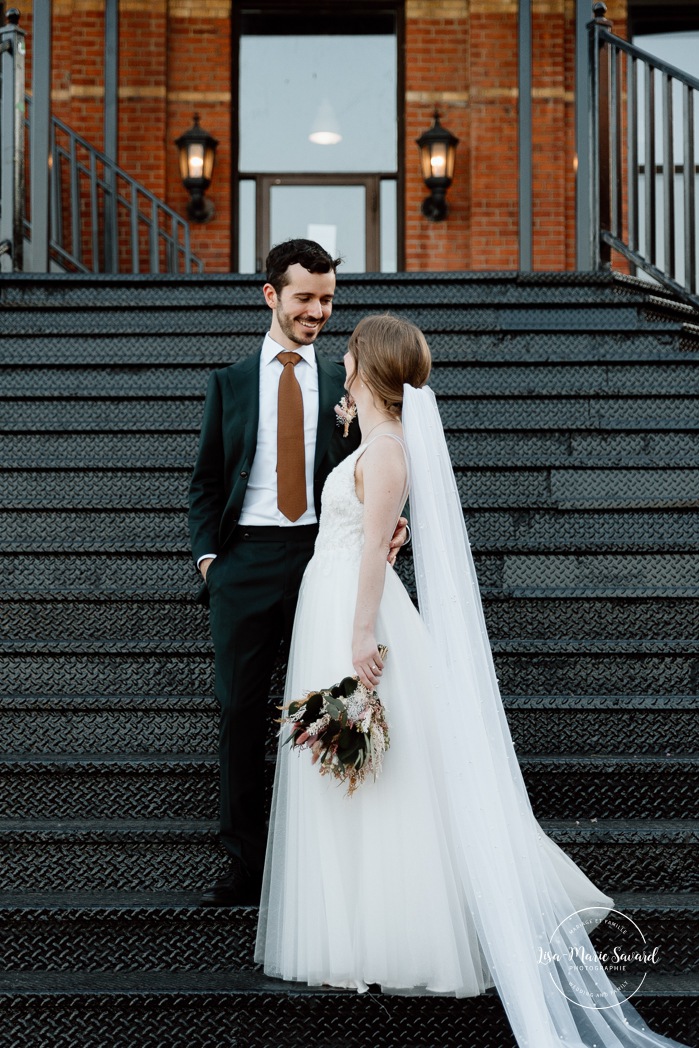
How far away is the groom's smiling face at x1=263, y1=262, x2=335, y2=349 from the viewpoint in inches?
112

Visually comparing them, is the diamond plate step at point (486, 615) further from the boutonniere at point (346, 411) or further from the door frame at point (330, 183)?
the door frame at point (330, 183)

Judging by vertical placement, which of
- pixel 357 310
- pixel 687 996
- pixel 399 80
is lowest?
pixel 687 996

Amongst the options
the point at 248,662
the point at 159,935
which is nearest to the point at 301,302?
the point at 248,662

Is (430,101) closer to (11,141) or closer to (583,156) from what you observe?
(583,156)

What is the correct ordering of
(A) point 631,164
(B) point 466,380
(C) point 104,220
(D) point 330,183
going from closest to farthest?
(B) point 466,380, (A) point 631,164, (C) point 104,220, (D) point 330,183

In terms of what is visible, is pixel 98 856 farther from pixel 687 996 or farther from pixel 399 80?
pixel 399 80

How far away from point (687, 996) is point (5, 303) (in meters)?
4.22

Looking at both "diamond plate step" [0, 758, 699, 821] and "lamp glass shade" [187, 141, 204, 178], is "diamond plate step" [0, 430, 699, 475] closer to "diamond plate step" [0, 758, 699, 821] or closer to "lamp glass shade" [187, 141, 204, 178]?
"diamond plate step" [0, 758, 699, 821]

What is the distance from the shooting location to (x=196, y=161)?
8961mm

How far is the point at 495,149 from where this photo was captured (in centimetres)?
909

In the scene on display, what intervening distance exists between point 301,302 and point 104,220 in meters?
6.06

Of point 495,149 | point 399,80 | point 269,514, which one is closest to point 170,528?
point 269,514

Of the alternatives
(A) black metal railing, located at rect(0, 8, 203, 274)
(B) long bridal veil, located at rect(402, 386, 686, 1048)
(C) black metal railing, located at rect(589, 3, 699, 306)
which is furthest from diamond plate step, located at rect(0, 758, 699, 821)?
(A) black metal railing, located at rect(0, 8, 203, 274)

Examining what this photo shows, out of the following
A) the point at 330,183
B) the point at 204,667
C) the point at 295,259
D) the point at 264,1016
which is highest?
the point at 330,183
